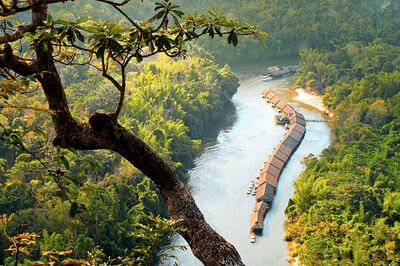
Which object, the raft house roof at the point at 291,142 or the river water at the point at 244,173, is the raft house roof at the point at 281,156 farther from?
the raft house roof at the point at 291,142

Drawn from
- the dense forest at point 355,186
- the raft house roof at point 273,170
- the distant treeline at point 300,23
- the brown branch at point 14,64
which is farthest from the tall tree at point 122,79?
the distant treeline at point 300,23

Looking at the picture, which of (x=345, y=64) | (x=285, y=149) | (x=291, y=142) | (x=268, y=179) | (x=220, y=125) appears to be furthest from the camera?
(x=345, y=64)

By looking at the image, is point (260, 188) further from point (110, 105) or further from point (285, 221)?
point (110, 105)

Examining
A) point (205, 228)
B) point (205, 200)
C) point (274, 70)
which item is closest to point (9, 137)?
point (205, 228)

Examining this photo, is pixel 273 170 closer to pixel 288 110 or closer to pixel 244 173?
pixel 244 173

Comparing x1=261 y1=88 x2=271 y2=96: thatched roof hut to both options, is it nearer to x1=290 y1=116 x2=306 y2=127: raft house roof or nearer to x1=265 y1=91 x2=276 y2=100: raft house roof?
x1=265 y1=91 x2=276 y2=100: raft house roof

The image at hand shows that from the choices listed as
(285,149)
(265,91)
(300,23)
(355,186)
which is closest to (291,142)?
(285,149)

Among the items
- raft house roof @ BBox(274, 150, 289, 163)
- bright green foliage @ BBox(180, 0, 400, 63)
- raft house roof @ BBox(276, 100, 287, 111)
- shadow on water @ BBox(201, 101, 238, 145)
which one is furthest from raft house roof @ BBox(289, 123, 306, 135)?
bright green foliage @ BBox(180, 0, 400, 63)
